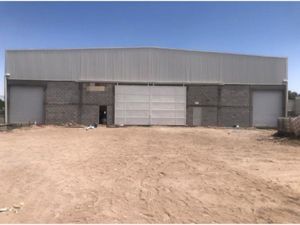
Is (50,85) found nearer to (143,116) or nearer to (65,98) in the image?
(65,98)

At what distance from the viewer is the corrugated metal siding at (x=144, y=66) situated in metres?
29.4

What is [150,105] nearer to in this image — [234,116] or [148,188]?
[234,116]

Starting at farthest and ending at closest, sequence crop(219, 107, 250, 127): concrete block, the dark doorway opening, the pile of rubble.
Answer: crop(219, 107, 250, 127): concrete block → the dark doorway opening → the pile of rubble

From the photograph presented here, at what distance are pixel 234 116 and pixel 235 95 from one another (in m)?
2.15

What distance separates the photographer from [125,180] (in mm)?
7762

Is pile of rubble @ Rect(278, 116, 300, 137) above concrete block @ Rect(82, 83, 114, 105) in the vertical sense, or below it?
below

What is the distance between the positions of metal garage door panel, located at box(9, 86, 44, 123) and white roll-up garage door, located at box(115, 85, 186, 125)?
23.9ft

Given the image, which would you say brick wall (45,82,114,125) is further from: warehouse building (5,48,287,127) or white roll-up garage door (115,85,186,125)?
white roll-up garage door (115,85,186,125)

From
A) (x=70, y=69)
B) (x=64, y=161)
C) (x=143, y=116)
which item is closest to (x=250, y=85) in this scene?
(x=143, y=116)

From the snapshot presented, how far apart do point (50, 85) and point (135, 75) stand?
817 cm

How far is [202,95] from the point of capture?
31172 millimetres

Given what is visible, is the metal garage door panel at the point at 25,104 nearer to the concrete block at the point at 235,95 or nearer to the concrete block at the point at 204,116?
the concrete block at the point at 204,116

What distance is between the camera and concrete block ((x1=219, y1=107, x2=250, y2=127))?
31312 mm

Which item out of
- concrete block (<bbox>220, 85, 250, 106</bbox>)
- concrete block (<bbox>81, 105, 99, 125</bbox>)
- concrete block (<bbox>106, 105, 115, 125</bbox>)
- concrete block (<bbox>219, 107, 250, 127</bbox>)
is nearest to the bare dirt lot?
concrete block (<bbox>81, 105, 99, 125</bbox>)
